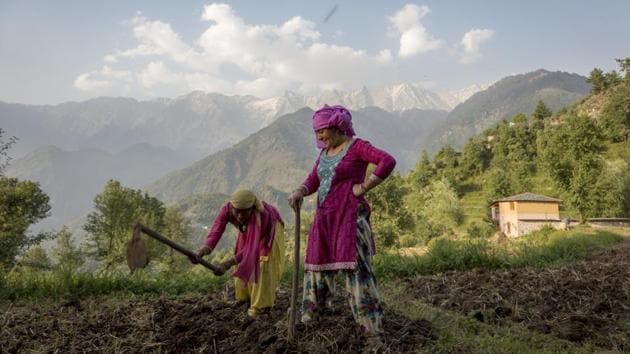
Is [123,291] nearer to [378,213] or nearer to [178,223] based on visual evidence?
[378,213]

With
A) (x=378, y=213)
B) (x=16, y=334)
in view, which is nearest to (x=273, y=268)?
(x=16, y=334)

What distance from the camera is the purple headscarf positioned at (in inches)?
179

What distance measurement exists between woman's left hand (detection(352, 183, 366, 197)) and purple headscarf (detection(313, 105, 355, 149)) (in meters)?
0.55

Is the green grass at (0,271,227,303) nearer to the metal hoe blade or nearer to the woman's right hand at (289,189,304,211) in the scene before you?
the metal hoe blade

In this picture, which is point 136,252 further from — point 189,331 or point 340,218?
point 340,218

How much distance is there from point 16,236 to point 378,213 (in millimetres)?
23435

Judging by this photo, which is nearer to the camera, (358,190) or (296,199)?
(358,190)

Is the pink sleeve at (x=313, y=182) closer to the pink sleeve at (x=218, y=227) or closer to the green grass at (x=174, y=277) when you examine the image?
the pink sleeve at (x=218, y=227)

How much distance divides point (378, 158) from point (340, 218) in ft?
2.24

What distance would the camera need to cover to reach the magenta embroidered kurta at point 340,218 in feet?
14.4

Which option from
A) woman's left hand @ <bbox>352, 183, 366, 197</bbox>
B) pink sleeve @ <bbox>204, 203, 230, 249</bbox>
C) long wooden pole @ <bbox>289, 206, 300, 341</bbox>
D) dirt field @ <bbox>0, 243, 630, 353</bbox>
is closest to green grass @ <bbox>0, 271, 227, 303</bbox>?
dirt field @ <bbox>0, 243, 630, 353</bbox>

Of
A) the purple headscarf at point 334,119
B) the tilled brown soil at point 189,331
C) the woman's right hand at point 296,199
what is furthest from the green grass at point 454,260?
the purple headscarf at point 334,119

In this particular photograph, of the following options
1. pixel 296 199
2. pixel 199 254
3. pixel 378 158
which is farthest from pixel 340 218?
pixel 199 254

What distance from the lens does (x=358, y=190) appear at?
A: 444 centimetres
